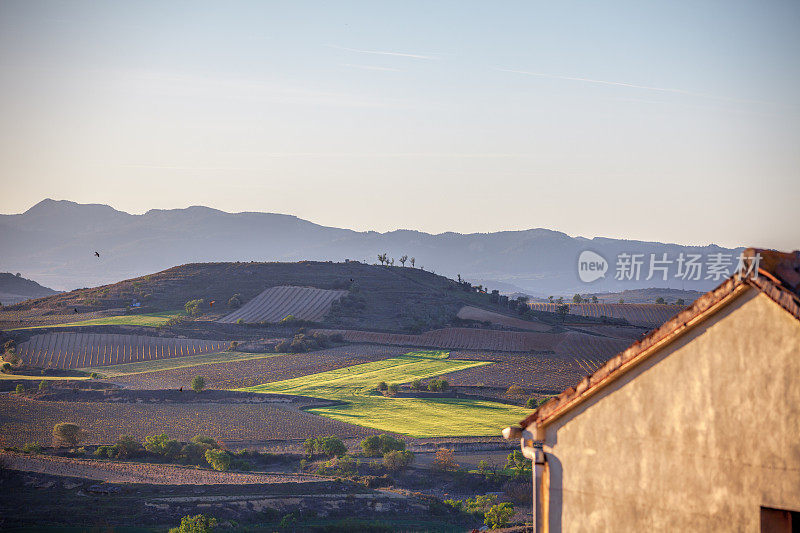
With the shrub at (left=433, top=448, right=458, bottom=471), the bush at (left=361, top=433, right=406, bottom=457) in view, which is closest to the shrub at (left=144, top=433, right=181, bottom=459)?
the bush at (left=361, top=433, right=406, bottom=457)

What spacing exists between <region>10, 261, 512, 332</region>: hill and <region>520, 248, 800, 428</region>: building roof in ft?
268

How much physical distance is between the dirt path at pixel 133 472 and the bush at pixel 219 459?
0.82 metres

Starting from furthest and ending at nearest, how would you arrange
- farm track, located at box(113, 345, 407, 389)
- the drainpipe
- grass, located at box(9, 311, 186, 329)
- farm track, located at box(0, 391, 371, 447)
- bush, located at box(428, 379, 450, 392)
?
grass, located at box(9, 311, 186, 329) < farm track, located at box(113, 345, 407, 389) < bush, located at box(428, 379, 450, 392) < farm track, located at box(0, 391, 371, 447) < the drainpipe

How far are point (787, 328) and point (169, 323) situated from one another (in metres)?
89.2

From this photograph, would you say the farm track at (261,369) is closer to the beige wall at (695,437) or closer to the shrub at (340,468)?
the shrub at (340,468)

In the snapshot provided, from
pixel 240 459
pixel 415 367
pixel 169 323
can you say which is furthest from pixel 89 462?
pixel 169 323

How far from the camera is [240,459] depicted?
39969 mm

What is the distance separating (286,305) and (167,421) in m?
53.2

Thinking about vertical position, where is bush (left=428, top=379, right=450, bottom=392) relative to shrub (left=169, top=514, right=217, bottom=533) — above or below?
above

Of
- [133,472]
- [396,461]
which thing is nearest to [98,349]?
[133,472]

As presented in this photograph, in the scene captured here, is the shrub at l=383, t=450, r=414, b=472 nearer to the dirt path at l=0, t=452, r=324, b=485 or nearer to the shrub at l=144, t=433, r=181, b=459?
the dirt path at l=0, t=452, r=324, b=485

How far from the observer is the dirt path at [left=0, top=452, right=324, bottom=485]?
3400 cm

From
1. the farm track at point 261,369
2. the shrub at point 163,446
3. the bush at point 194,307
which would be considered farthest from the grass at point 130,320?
the shrub at point 163,446

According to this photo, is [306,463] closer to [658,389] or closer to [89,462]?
[89,462]
